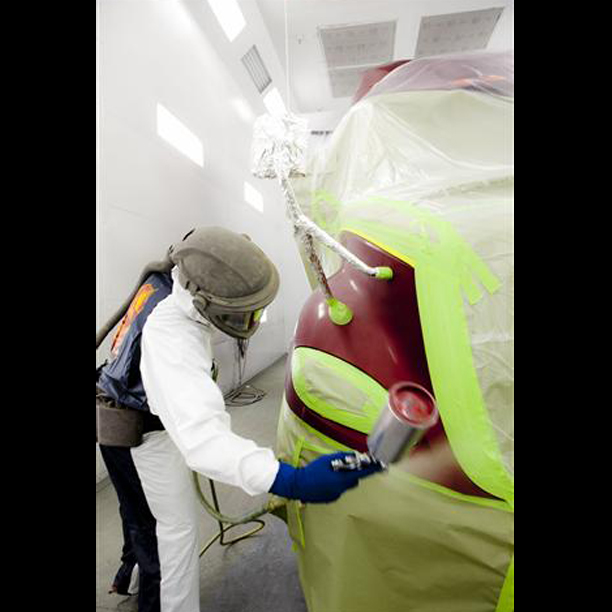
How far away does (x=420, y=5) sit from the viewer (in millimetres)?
3330

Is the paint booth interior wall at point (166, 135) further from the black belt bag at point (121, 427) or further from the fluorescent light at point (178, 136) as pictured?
the black belt bag at point (121, 427)

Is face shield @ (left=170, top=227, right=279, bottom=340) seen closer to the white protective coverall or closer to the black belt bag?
the white protective coverall

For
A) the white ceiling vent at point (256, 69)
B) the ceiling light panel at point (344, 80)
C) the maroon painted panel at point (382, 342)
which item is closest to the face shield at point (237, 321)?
the maroon painted panel at point (382, 342)

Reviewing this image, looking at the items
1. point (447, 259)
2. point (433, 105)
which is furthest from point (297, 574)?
point (433, 105)

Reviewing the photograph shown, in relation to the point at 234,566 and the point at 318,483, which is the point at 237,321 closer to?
the point at 318,483

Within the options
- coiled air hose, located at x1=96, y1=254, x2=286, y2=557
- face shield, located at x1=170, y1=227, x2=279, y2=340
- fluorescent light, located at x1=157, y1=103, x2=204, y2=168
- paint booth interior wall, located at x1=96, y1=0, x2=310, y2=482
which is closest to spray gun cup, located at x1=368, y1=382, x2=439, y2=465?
face shield, located at x1=170, y1=227, x2=279, y2=340

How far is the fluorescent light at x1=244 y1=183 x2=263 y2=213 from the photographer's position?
14.2ft

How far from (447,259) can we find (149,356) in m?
0.89

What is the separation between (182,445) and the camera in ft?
2.96

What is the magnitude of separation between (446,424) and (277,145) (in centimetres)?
122

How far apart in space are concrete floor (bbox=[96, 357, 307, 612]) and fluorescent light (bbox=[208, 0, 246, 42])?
12.6 ft
